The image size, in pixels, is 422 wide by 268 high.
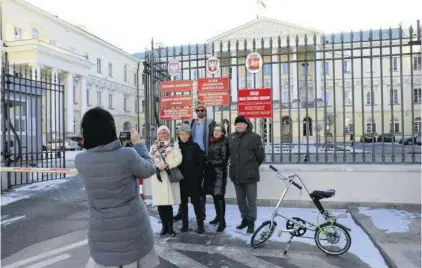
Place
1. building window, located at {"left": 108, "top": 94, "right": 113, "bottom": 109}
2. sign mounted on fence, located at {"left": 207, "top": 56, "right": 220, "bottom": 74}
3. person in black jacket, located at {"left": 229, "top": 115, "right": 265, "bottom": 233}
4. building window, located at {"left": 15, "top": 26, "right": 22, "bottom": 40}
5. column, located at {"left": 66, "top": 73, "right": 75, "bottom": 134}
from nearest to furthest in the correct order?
person in black jacket, located at {"left": 229, "top": 115, "right": 265, "bottom": 233} < sign mounted on fence, located at {"left": 207, "top": 56, "right": 220, "bottom": 74} < building window, located at {"left": 15, "top": 26, "right": 22, "bottom": 40} < column, located at {"left": 66, "top": 73, "right": 75, "bottom": 134} < building window, located at {"left": 108, "top": 94, "right": 113, "bottom": 109}

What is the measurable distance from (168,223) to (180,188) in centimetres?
60

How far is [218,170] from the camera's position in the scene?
20.0 feet

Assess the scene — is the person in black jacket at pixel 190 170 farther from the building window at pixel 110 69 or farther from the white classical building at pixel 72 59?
the building window at pixel 110 69

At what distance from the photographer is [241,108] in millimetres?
7695

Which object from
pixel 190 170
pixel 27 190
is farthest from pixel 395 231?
pixel 27 190

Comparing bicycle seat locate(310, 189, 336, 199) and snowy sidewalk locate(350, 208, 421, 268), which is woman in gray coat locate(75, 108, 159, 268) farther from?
snowy sidewalk locate(350, 208, 421, 268)

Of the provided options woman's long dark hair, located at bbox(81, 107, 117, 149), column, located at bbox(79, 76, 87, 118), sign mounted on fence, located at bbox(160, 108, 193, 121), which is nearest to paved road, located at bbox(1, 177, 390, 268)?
sign mounted on fence, located at bbox(160, 108, 193, 121)

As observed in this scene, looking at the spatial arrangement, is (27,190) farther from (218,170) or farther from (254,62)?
(254,62)

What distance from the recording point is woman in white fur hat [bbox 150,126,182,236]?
560cm

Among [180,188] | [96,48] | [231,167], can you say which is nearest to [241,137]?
[231,167]

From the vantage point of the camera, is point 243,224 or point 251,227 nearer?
point 251,227

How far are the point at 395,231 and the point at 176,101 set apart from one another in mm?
5077

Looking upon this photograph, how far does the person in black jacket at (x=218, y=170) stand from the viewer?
605 cm

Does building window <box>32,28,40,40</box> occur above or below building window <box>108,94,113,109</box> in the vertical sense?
above
